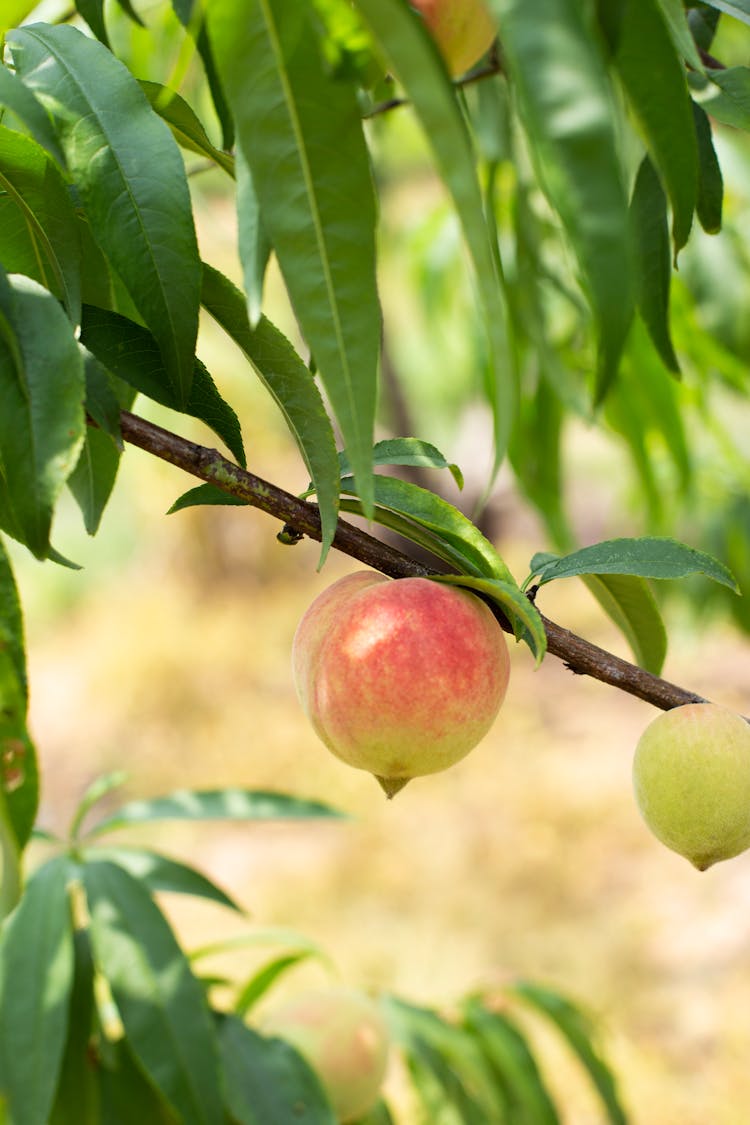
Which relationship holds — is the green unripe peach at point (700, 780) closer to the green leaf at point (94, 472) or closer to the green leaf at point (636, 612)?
the green leaf at point (636, 612)

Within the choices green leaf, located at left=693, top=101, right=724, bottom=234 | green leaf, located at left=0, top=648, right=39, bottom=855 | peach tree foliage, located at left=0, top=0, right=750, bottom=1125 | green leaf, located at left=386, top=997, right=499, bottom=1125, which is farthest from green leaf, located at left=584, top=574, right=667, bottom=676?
green leaf, located at left=386, top=997, right=499, bottom=1125

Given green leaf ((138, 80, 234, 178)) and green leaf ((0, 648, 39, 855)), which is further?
green leaf ((138, 80, 234, 178))

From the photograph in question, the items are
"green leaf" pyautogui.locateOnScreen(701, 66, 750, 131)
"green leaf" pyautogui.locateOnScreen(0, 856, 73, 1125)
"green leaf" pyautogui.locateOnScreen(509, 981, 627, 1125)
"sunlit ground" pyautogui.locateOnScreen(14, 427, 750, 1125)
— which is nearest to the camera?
"green leaf" pyautogui.locateOnScreen(701, 66, 750, 131)

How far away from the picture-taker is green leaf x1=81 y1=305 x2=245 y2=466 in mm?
387

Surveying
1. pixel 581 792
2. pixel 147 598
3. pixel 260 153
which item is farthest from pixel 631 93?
pixel 147 598

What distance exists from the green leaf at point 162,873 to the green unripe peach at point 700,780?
1.20ft

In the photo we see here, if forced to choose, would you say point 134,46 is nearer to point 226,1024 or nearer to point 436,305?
point 436,305

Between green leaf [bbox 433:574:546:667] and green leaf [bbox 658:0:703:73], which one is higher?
green leaf [bbox 658:0:703:73]

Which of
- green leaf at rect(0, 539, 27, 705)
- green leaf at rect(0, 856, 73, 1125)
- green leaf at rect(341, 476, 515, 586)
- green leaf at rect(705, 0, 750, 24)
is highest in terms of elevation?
green leaf at rect(705, 0, 750, 24)

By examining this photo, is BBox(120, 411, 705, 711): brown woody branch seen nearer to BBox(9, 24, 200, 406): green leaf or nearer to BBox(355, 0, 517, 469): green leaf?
BBox(9, 24, 200, 406): green leaf

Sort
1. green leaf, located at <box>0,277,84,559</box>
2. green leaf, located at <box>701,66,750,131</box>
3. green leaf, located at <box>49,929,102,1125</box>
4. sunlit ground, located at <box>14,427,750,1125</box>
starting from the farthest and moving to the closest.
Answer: sunlit ground, located at <box>14,427,750,1125</box>, green leaf, located at <box>49,929,102,1125</box>, green leaf, located at <box>701,66,750,131</box>, green leaf, located at <box>0,277,84,559</box>

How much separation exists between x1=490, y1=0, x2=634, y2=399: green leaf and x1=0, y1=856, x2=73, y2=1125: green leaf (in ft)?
1.44

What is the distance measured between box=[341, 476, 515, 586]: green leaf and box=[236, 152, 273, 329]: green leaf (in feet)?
0.36

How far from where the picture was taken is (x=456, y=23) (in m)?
0.38
